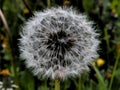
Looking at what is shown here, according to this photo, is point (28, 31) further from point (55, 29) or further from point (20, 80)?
point (20, 80)

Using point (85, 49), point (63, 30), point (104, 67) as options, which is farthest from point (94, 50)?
A: point (104, 67)

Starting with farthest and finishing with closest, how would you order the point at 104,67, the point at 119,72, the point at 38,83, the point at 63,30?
the point at 104,67 → the point at 38,83 → the point at 119,72 → the point at 63,30

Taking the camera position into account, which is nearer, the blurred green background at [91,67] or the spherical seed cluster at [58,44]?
the spherical seed cluster at [58,44]

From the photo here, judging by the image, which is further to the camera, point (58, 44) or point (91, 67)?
point (91, 67)

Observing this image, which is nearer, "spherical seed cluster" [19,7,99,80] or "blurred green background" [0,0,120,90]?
"spherical seed cluster" [19,7,99,80]
